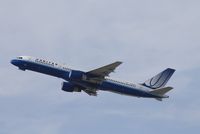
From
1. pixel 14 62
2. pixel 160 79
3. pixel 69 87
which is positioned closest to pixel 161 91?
pixel 160 79

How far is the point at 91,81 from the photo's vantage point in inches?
5738

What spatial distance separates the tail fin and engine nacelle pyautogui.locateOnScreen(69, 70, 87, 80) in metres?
14.4

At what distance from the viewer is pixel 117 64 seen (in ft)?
456

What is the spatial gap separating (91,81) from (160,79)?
1660 centimetres

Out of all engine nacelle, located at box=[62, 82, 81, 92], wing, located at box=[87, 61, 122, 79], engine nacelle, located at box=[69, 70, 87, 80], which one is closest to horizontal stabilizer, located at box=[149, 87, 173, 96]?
wing, located at box=[87, 61, 122, 79]

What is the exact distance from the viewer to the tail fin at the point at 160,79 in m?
152

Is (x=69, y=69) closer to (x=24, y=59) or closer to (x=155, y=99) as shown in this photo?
(x=24, y=59)

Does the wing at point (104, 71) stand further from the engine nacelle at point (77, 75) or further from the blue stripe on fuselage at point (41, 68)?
the blue stripe on fuselage at point (41, 68)

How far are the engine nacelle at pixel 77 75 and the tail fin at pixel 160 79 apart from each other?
14448 millimetres

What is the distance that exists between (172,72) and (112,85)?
1565 cm

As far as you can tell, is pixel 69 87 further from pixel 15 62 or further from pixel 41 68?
pixel 15 62

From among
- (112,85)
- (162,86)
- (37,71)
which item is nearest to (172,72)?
(162,86)

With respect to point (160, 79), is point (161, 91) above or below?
below

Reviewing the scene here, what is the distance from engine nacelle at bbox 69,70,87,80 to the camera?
143 metres
